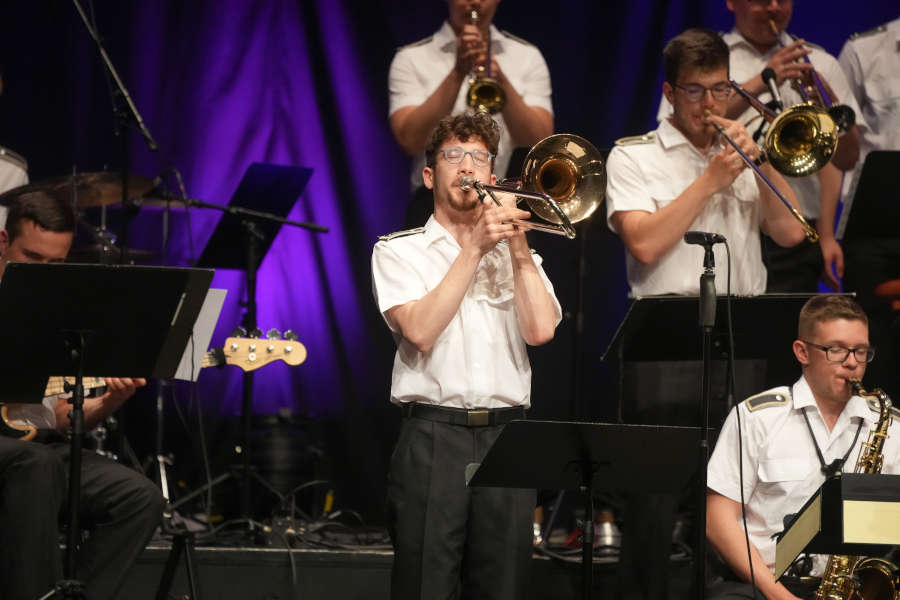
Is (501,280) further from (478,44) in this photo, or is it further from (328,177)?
(328,177)

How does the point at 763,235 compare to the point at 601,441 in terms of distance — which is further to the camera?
the point at 763,235

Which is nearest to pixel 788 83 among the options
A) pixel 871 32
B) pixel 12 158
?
pixel 871 32

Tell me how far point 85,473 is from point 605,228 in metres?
3.22

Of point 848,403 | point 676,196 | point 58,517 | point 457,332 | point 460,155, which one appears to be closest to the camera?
point 457,332

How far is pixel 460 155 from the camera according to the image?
4355 millimetres

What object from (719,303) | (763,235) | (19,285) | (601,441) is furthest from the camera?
(763,235)

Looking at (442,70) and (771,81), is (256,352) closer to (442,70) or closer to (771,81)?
(442,70)

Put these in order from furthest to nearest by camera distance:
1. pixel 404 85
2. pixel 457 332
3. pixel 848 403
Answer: pixel 404 85
pixel 848 403
pixel 457 332

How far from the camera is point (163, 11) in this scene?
7.37 m

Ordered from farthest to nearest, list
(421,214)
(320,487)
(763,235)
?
(320,487) → (421,214) → (763,235)

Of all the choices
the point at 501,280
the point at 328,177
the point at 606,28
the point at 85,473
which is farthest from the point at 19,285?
the point at 606,28

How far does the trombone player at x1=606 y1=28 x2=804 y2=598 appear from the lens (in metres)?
4.99

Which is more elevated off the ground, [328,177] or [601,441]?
[328,177]

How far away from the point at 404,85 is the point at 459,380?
2767mm
